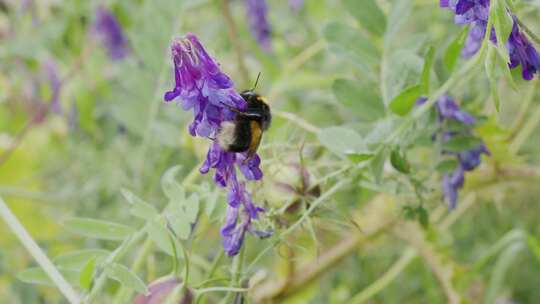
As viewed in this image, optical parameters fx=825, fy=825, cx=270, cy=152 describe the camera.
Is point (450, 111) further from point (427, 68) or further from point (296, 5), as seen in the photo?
point (296, 5)

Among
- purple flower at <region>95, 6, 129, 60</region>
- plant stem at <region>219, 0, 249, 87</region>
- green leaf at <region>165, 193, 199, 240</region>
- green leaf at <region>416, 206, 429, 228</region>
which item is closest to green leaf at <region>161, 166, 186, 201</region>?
green leaf at <region>165, 193, 199, 240</region>

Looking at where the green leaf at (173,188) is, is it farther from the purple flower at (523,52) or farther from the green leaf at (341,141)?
the purple flower at (523,52)

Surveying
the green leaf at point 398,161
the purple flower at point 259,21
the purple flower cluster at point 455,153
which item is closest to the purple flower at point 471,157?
the purple flower cluster at point 455,153

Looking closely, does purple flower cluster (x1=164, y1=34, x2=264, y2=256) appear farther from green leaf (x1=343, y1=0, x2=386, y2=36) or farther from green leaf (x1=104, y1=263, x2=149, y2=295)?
green leaf (x1=343, y1=0, x2=386, y2=36)

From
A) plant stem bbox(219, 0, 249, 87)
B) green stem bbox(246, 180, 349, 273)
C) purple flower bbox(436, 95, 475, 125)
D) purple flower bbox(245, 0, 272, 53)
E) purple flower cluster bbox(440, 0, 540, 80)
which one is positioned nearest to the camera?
purple flower cluster bbox(440, 0, 540, 80)

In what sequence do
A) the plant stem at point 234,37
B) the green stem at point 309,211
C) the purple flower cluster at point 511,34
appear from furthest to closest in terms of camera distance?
the plant stem at point 234,37 < the green stem at point 309,211 < the purple flower cluster at point 511,34

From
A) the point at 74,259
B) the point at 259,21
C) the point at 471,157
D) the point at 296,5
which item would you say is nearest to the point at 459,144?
the point at 471,157
